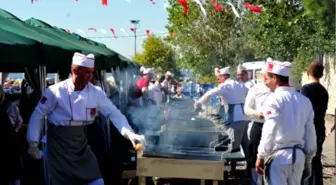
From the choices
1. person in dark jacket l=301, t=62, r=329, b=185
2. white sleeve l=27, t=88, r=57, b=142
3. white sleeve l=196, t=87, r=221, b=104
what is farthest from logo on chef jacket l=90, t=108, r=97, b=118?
white sleeve l=196, t=87, r=221, b=104

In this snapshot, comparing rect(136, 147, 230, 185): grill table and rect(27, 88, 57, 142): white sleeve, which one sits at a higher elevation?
rect(27, 88, 57, 142): white sleeve

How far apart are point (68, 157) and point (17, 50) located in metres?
1.09

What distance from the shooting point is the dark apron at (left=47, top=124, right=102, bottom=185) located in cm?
445

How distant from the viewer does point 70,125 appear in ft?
14.6

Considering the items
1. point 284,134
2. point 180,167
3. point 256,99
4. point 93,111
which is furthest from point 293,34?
point 93,111

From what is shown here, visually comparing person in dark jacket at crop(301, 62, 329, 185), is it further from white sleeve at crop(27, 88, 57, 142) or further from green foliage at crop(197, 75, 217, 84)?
green foliage at crop(197, 75, 217, 84)

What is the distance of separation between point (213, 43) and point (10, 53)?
2459 centimetres

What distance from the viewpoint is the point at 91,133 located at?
6.22 metres

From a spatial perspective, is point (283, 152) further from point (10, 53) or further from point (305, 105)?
point (10, 53)

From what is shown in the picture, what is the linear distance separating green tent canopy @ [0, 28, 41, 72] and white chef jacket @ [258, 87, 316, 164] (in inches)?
90.2

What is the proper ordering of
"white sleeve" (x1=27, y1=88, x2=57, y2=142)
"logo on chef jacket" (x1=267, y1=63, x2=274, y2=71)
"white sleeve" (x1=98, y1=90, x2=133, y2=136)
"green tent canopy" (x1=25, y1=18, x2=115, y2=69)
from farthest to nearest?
"green tent canopy" (x1=25, y1=18, x2=115, y2=69), "logo on chef jacket" (x1=267, y1=63, x2=274, y2=71), "white sleeve" (x1=98, y1=90, x2=133, y2=136), "white sleeve" (x1=27, y1=88, x2=57, y2=142)

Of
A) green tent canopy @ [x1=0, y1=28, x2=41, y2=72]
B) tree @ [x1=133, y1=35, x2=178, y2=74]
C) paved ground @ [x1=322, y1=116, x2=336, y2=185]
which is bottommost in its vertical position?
paved ground @ [x1=322, y1=116, x2=336, y2=185]

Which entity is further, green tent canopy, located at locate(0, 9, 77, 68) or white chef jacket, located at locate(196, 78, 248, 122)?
white chef jacket, located at locate(196, 78, 248, 122)

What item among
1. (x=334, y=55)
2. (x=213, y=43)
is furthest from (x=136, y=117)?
(x=213, y=43)
